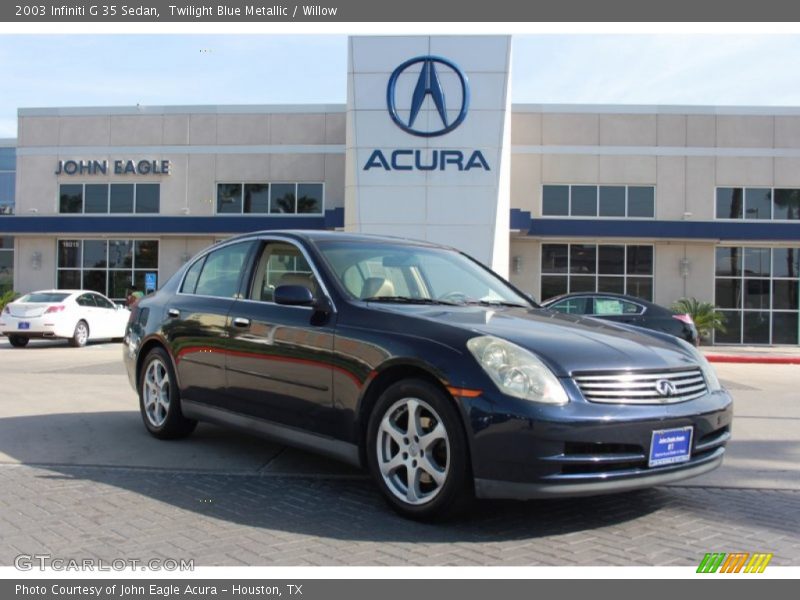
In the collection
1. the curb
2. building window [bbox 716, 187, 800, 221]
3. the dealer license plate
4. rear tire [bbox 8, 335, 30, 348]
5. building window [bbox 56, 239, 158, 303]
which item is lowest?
the curb

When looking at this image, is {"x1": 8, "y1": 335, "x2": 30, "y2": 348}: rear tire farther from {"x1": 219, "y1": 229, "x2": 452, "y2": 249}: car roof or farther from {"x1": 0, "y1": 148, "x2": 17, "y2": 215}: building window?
{"x1": 0, "y1": 148, "x2": 17, "y2": 215}: building window

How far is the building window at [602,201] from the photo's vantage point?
83.9 ft

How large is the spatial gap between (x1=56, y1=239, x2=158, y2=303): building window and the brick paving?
77.3ft

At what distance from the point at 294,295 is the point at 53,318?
1504 cm

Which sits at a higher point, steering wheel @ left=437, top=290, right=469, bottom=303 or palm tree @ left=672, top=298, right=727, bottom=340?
steering wheel @ left=437, top=290, right=469, bottom=303

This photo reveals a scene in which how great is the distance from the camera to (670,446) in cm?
406

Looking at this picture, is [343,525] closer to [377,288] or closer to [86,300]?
[377,288]

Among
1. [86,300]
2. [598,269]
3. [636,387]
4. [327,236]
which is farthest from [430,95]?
[636,387]

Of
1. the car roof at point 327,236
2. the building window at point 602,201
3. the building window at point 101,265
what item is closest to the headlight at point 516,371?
the car roof at point 327,236

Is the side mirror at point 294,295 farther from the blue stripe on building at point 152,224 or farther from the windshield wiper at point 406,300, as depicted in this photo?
the blue stripe on building at point 152,224

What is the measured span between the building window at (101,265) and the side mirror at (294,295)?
79.4ft

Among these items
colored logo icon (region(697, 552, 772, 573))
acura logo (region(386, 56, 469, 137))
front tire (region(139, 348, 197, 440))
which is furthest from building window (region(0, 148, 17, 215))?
colored logo icon (region(697, 552, 772, 573))

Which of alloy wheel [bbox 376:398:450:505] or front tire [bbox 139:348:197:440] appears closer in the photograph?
alloy wheel [bbox 376:398:450:505]

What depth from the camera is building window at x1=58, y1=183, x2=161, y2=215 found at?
27.5 meters
